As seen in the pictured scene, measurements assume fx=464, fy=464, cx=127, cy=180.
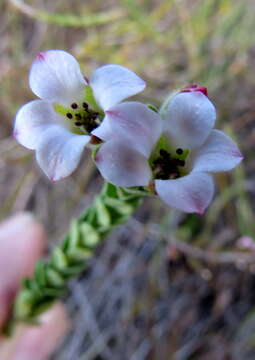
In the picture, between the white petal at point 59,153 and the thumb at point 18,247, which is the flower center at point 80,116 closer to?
A: the white petal at point 59,153

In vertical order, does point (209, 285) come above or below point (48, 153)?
below

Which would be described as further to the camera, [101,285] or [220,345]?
[101,285]

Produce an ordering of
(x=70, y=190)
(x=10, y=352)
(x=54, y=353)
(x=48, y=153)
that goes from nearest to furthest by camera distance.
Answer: (x=48, y=153)
(x=10, y=352)
(x=70, y=190)
(x=54, y=353)

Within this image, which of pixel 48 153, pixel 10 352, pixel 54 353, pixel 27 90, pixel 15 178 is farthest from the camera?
pixel 15 178

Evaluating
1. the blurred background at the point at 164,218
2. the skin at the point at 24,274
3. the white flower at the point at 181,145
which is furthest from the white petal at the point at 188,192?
the skin at the point at 24,274

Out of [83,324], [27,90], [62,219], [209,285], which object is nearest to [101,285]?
[83,324]

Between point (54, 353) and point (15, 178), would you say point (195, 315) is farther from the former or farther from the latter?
point (15, 178)

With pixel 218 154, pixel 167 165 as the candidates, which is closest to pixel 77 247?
pixel 167 165

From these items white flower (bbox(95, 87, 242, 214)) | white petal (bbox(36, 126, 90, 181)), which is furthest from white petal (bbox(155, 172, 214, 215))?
white petal (bbox(36, 126, 90, 181))
